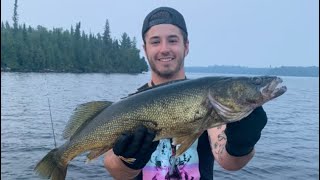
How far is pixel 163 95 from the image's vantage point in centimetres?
405

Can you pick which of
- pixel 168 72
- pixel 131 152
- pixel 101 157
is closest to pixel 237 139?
pixel 131 152

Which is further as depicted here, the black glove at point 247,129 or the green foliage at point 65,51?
the green foliage at point 65,51

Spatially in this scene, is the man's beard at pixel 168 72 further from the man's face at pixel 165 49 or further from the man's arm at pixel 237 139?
the man's arm at pixel 237 139

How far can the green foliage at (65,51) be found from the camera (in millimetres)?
94375

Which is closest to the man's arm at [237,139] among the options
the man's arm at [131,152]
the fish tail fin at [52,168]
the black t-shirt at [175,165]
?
the black t-shirt at [175,165]

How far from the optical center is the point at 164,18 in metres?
5.30

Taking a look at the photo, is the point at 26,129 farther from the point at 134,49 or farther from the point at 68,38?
the point at 134,49

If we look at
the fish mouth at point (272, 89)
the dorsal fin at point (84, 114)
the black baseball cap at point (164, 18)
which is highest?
the black baseball cap at point (164, 18)

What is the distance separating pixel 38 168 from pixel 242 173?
34.9 ft

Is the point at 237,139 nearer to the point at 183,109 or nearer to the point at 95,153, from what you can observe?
the point at 183,109

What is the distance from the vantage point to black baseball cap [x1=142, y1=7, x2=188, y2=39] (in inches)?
208

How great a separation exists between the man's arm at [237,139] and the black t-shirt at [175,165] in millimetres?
223

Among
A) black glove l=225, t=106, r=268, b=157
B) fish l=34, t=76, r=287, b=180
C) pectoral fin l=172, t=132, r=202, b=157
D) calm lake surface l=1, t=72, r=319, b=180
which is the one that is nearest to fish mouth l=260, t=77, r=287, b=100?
fish l=34, t=76, r=287, b=180

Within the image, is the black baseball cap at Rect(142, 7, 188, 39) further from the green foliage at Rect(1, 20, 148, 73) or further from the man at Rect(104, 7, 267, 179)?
the green foliage at Rect(1, 20, 148, 73)
